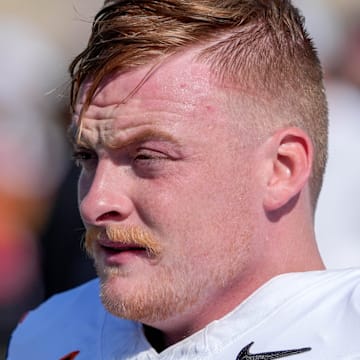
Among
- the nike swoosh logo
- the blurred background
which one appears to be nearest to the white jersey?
the nike swoosh logo

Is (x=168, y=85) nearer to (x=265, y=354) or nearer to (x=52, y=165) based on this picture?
(x=265, y=354)

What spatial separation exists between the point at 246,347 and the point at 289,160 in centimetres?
45

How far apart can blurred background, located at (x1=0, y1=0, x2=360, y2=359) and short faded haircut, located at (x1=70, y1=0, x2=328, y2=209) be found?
528 millimetres

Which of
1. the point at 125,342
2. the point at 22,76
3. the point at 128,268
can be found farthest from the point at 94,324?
the point at 22,76

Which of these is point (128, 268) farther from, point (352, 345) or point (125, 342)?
point (352, 345)

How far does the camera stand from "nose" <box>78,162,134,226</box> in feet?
7.77

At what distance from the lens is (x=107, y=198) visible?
236 cm

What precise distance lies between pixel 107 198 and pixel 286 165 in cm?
43

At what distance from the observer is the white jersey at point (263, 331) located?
2205mm

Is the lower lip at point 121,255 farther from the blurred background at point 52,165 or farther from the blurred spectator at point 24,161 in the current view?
the blurred spectator at point 24,161

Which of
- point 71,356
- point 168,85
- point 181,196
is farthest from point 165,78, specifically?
point 71,356

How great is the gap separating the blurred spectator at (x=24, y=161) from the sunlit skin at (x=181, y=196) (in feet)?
10.1

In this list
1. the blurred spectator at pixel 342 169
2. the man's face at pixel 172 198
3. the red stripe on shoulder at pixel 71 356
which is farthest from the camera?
the blurred spectator at pixel 342 169

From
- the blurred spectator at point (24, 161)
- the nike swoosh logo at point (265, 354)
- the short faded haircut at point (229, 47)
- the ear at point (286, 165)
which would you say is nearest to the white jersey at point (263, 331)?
the nike swoosh logo at point (265, 354)
